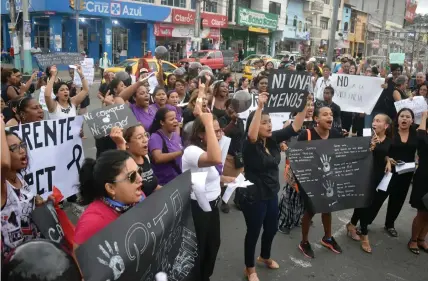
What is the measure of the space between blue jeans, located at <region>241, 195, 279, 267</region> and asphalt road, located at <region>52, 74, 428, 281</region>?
37cm

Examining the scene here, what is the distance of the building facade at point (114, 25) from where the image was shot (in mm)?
23703

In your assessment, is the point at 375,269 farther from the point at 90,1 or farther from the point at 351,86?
the point at 90,1

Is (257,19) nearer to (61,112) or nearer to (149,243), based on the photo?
(61,112)

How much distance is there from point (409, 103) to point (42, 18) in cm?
2464

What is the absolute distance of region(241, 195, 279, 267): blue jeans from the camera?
363 centimetres

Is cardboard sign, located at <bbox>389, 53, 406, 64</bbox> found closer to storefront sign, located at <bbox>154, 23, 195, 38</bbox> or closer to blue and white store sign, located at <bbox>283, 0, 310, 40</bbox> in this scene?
storefront sign, located at <bbox>154, 23, 195, 38</bbox>

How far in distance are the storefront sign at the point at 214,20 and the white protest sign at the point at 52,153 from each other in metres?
29.5

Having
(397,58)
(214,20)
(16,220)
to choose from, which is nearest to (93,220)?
(16,220)

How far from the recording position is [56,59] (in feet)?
25.1

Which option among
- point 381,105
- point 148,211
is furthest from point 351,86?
point 148,211

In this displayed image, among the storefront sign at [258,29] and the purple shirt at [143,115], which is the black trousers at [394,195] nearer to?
the purple shirt at [143,115]

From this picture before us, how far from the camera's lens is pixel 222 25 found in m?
A: 34.9

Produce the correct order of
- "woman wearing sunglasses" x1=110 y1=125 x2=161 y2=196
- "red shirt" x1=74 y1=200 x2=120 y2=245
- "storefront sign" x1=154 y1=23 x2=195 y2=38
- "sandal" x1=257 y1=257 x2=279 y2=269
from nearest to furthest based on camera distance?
"red shirt" x1=74 y1=200 x2=120 y2=245 < "woman wearing sunglasses" x1=110 y1=125 x2=161 y2=196 < "sandal" x1=257 y1=257 x2=279 y2=269 < "storefront sign" x1=154 y1=23 x2=195 y2=38

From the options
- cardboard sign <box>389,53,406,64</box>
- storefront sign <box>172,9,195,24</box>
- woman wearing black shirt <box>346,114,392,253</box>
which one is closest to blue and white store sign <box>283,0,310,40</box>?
storefront sign <box>172,9,195,24</box>
